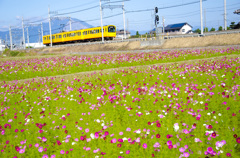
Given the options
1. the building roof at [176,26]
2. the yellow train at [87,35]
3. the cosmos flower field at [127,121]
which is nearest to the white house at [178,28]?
the building roof at [176,26]

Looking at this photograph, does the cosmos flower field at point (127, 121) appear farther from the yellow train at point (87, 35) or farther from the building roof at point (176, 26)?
the building roof at point (176, 26)

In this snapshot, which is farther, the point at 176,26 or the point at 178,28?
the point at 176,26

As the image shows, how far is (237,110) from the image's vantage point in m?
4.11

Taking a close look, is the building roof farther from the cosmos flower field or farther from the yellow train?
the cosmos flower field

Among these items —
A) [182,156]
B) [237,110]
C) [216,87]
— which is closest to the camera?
[182,156]

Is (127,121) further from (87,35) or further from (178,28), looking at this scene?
(178,28)

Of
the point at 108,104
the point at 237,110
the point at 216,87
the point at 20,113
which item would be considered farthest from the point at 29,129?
the point at 216,87

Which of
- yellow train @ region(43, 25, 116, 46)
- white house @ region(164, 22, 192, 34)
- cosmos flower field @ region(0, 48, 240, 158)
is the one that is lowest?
cosmos flower field @ region(0, 48, 240, 158)

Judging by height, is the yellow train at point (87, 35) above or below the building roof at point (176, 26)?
below

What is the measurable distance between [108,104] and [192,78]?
3.27 meters

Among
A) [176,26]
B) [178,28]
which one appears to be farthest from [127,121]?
[176,26]

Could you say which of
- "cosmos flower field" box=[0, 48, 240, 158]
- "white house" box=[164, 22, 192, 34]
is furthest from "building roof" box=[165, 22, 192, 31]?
"cosmos flower field" box=[0, 48, 240, 158]

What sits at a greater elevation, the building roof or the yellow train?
the building roof

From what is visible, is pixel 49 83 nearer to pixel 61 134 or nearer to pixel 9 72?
pixel 61 134
